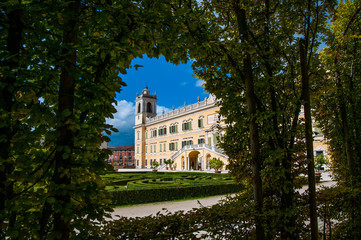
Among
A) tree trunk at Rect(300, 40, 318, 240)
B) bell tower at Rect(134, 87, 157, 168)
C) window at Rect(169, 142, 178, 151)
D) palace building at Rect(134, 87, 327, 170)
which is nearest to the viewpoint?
tree trunk at Rect(300, 40, 318, 240)

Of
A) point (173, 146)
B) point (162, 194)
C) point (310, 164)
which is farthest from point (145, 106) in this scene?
point (310, 164)

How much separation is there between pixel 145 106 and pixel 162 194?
3926 cm

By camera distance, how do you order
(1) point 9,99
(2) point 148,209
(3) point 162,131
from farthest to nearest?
(3) point 162,131 < (2) point 148,209 < (1) point 9,99

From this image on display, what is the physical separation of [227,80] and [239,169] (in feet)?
4.59

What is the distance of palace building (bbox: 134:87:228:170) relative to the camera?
30966mm

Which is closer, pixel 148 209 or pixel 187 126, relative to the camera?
pixel 148 209

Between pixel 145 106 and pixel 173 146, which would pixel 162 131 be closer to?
pixel 173 146

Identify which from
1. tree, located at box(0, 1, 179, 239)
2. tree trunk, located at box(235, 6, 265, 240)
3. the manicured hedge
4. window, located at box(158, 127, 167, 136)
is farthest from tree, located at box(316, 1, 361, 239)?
window, located at box(158, 127, 167, 136)

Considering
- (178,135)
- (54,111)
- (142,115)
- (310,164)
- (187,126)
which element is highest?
(142,115)

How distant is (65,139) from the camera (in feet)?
4.55

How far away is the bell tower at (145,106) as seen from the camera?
47.5m

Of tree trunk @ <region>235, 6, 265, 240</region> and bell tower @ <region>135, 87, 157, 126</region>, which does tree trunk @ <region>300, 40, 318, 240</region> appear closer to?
tree trunk @ <region>235, 6, 265, 240</region>

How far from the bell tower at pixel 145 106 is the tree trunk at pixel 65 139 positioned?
46.5 metres

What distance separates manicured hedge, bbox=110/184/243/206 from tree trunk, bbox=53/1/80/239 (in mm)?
7150
